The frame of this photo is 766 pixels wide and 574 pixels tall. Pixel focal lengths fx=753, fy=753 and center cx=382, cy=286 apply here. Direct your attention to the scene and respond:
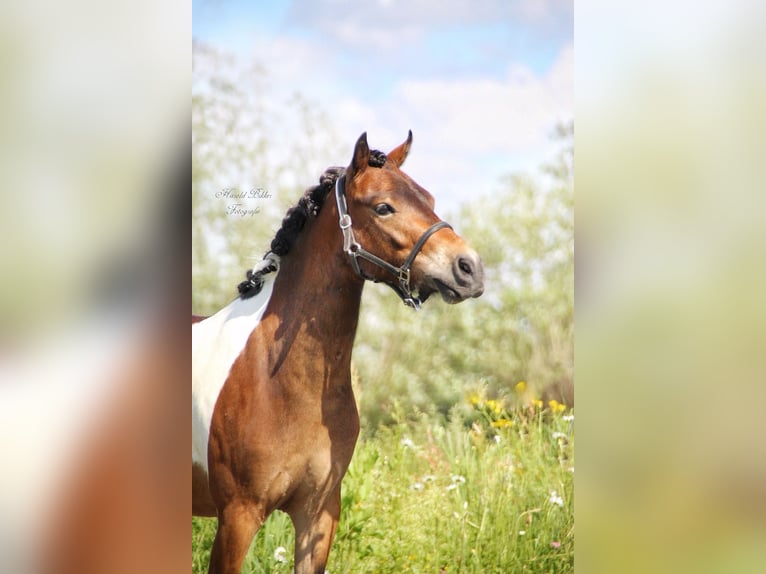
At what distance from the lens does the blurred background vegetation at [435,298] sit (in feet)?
9.22

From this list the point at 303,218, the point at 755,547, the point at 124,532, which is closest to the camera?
the point at 755,547

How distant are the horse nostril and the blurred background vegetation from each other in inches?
13.5

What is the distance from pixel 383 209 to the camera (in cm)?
257

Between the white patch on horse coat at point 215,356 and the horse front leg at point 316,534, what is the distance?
0.41 m

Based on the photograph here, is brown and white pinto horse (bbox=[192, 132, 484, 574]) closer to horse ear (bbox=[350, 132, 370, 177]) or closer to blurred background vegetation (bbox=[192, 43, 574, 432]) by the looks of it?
horse ear (bbox=[350, 132, 370, 177])

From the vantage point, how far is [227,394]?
2.73m

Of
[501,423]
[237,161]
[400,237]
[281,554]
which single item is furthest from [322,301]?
[281,554]

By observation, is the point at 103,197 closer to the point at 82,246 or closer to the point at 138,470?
the point at 82,246

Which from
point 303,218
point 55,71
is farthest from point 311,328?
point 55,71

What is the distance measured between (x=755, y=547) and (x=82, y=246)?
2362mm

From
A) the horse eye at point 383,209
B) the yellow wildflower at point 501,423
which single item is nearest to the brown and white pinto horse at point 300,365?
the horse eye at point 383,209

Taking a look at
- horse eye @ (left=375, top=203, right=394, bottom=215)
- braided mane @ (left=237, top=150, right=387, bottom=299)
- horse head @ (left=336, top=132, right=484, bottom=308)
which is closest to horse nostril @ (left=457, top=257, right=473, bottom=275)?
horse head @ (left=336, top=132, right=484, bottom=308)

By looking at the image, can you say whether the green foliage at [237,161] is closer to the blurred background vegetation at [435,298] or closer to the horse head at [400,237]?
the blurred background vegetation at [435,298]

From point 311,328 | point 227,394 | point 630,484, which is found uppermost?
point 311,328
